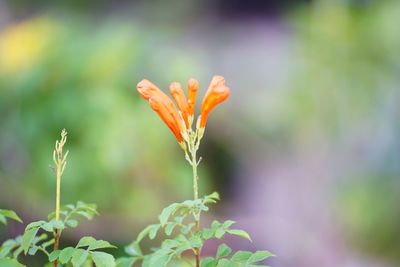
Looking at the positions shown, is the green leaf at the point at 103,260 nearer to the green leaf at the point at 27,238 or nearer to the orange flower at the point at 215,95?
the green leaf at the point at 27,238

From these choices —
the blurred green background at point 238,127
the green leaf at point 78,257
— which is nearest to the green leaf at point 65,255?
the green leaf at point 78,257

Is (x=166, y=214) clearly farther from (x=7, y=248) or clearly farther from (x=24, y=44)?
(x=24, y=44)

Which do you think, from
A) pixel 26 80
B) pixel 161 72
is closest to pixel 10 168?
pixel 26 80

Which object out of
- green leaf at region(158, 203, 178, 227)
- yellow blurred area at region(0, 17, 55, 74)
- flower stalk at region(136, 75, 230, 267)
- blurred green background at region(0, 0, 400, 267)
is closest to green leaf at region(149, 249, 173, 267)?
green leaf at region(158, 203, 178, 227)

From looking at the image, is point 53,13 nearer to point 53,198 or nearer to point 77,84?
point 77,84

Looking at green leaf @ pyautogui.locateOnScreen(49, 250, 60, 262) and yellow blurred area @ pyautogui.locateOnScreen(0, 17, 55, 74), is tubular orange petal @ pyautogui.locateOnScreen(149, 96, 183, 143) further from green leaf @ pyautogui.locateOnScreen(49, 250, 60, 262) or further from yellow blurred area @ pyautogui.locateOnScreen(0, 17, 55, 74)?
yellow blurred area @ pyautogui.locateOnScreen(0, 17, 55, 74)

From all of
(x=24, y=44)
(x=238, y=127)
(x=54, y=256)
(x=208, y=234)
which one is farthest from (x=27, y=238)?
(x=238, y=127)
